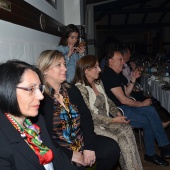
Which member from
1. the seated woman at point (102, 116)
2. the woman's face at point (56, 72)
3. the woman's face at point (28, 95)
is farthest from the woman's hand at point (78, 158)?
the woman's face at point (28, 95)

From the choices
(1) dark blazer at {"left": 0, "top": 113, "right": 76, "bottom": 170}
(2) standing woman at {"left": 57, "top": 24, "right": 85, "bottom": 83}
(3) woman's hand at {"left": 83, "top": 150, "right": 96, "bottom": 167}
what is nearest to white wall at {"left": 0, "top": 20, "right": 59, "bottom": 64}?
(2) standing woman at {"left": 57, "top": 24, "right": 85, "bottom": 83}

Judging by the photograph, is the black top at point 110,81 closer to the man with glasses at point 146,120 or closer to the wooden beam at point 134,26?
the man with glasses at point 146,120

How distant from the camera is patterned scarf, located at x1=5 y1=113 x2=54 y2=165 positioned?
119 cm

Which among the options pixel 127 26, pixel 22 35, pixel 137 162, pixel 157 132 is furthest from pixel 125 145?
pixel 127 26

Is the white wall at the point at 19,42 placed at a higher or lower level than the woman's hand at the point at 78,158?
higher

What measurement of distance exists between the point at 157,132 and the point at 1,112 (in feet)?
6.57

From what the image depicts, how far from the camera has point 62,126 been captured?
1.83m

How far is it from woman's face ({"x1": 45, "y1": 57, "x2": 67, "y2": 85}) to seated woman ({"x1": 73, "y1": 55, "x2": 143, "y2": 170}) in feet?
1.49

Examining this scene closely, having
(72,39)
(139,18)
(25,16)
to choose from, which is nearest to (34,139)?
(25,16)

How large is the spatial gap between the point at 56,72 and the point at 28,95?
2.32 feet

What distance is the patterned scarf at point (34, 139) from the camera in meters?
1.19

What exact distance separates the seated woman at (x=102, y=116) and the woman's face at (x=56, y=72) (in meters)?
0.45

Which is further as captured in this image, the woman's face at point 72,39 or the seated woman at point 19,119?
the woman's face at point 72,39

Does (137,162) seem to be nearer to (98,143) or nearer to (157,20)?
(98,143)
